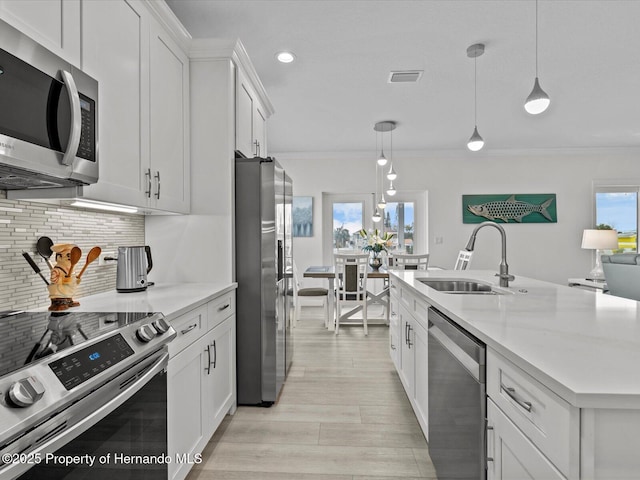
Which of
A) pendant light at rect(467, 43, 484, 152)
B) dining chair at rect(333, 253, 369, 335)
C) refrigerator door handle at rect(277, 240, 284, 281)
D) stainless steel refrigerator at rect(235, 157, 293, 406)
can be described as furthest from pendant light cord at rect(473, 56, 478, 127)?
refrigerator door handle at rect(277, 240, 284, 281)

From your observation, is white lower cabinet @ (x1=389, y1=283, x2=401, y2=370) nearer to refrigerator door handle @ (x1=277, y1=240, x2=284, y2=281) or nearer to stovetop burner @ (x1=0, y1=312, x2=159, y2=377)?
refrigerator door handle @ (x1=277, y1=240, x2=284, y2=281)

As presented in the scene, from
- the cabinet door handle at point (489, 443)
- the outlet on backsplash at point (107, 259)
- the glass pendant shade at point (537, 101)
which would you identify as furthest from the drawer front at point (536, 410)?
the outlet on backsplash at point (107, 259)

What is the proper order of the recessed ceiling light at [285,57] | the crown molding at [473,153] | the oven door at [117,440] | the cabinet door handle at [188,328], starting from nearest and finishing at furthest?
the oven door at [117,440]
the cabinet door handle at [188,328]
the recessed ceiling light at [285,57]
the crown molding at [473,153]

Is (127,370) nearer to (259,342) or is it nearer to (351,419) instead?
(259,342)

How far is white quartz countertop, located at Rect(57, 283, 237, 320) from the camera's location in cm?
164

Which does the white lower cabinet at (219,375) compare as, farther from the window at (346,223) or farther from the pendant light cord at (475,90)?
the window at (346,223)

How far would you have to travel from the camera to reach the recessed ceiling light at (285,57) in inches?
119

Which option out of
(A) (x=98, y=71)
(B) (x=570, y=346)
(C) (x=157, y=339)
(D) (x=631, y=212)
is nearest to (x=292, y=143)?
(A) (x=98, y=71)

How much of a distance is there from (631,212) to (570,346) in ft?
22.8

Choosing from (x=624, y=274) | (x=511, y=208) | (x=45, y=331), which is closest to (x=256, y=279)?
(x=45, y=331)

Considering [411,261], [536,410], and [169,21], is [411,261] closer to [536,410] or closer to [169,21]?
[169,21]

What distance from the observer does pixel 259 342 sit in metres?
2.64

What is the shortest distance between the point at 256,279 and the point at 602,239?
5.42 metres

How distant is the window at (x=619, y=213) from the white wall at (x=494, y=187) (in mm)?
167
